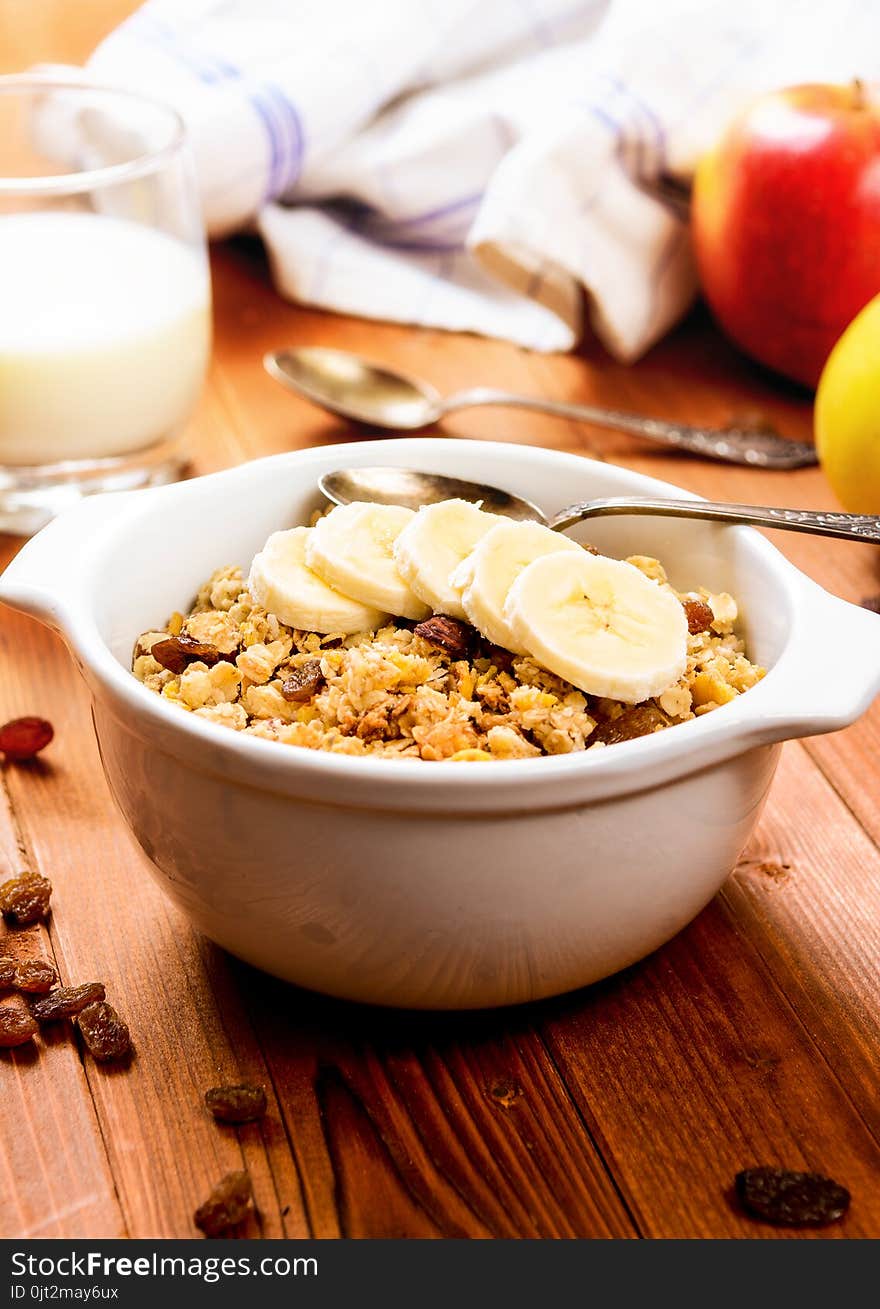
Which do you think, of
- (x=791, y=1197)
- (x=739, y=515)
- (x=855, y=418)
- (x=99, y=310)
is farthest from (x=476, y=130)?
(x=791, y=1197)

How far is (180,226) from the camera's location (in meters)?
1.63

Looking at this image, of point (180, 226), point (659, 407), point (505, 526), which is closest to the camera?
point (505, 526)

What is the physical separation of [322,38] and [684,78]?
51cm

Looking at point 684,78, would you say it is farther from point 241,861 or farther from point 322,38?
point 241,861

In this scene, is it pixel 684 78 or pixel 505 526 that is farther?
pixel 684 78

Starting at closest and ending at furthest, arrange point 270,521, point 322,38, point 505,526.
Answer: point 505,526 < point 270,521 < point 322,38

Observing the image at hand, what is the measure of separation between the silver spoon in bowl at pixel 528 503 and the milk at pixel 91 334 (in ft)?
1.67

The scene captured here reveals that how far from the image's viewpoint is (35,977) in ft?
3.24

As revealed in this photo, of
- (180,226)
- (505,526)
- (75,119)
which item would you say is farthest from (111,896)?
(75,119)

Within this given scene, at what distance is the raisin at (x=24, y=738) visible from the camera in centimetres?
124

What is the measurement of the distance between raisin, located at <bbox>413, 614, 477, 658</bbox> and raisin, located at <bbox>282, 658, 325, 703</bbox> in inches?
2.9

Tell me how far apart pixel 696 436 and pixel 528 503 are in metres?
0.61

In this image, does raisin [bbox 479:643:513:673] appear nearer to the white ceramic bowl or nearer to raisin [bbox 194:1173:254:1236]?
the white ceramic bowl

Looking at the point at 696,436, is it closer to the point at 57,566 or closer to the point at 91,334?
the point at 91,334
